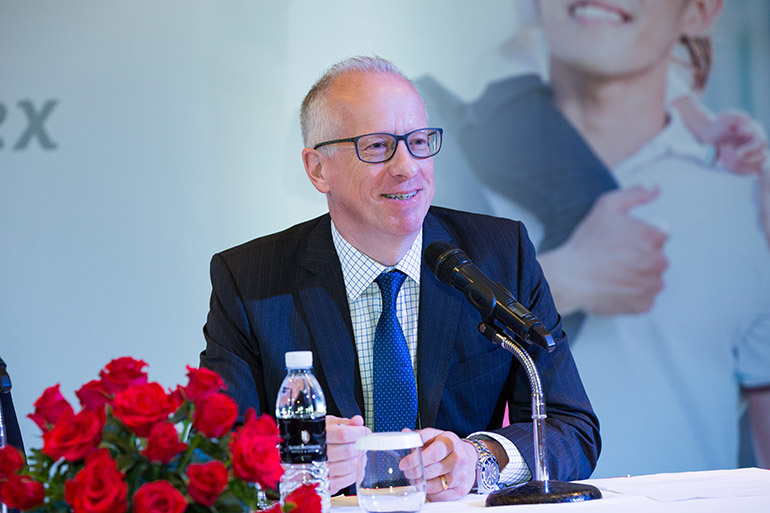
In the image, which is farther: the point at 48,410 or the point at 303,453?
the point at 303,453

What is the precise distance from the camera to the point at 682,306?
397 cm

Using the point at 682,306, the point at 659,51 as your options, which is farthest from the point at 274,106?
the point at 682,306

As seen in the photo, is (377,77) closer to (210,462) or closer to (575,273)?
(210,462)

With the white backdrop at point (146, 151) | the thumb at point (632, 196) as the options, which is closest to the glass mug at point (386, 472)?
the white backdrop at point (146, 151)

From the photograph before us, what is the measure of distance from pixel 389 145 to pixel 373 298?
365mm

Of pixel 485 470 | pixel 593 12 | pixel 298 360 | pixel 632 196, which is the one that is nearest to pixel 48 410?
pixel 298 360

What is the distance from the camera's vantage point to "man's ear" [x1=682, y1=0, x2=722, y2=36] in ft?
13.3

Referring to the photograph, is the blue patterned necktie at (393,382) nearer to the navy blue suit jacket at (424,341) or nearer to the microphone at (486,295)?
the navy blue suit jacket at (424,341)

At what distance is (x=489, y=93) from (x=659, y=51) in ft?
2.81

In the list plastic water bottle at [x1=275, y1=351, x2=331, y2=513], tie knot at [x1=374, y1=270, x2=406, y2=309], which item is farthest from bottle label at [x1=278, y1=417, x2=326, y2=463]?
tie knot at [x1=374, y1=270, x2=406, y2=309]

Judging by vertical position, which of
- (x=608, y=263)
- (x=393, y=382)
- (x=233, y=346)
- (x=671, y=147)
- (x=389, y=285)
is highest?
(x=671, y=147)

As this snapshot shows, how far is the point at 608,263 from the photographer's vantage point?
3.93 m

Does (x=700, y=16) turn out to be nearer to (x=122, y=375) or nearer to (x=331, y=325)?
(x=331, y=325)

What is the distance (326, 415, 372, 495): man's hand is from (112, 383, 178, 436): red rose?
652mm
